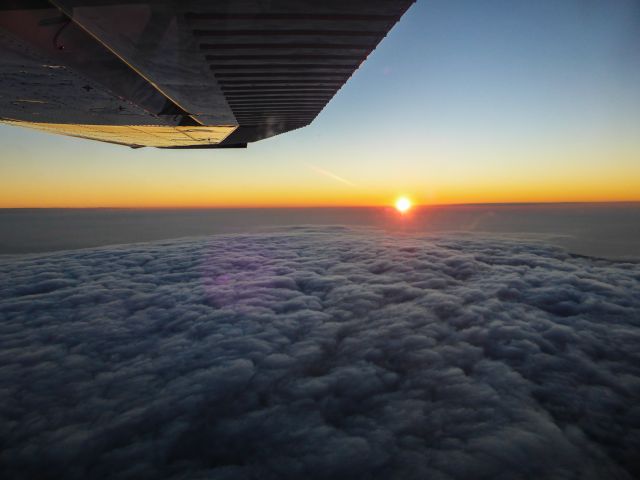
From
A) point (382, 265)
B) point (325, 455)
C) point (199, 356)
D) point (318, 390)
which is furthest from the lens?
point (382, 265)

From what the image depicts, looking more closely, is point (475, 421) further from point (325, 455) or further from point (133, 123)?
point (133, 123)

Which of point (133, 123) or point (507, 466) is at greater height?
point (133, 123)

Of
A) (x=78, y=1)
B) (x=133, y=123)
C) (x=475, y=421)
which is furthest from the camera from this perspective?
(x=133, y=123)

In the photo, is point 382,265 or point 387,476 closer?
point 387,476

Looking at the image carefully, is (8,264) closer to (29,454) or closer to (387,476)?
(29,454)

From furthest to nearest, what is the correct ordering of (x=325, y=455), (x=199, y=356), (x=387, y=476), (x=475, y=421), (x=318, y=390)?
(x=199, y=356)
(x=318, y=390)
(x=475, y=421)
(x=325, y=455)
(x=387, y=476)

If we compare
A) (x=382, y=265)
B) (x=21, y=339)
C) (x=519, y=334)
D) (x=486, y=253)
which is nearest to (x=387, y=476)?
(x=519, y=334)

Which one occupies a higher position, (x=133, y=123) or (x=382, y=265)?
(x=133, y=123)

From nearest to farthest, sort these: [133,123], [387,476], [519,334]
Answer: [387,476] < [519,334] < [133,123]

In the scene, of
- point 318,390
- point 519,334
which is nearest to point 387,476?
point 318,390
